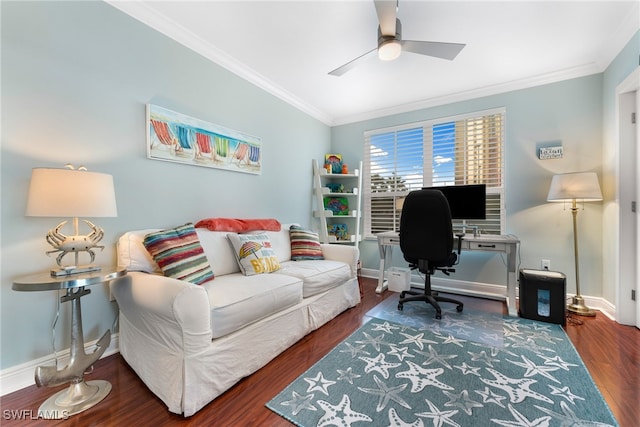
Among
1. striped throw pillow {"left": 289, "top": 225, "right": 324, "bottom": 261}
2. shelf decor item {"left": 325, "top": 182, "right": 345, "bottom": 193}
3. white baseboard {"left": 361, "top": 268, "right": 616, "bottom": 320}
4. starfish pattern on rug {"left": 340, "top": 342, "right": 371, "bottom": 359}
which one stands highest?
shelf decor item {"left": 325, "top": 182, "right": 345, "bottom": 193}

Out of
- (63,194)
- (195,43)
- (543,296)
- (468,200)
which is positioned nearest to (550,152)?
(468,200)

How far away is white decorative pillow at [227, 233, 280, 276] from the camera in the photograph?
2.23m

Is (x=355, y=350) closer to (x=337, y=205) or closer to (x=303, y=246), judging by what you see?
(x=303, y=246)

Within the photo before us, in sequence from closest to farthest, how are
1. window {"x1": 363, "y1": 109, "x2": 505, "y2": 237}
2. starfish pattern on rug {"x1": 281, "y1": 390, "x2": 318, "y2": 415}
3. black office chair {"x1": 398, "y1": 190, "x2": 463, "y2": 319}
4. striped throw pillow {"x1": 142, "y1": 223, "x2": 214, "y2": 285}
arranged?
starfish pattern on rug {"x1": 281, "y1": 390, "x2": 318, "y2": 415} < striped throw pillow {"x1": 142, "y1": 223, "x2": 214, "y2": 285} < black office chair {"x1": 398, "y1": 190, "x2": 463, "y2": 319} < window {"x1": 363, "y1": 109, "x2": 505, "y2": 237}

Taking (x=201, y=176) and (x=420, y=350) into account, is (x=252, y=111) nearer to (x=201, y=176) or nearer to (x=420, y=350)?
(x=201, y=176)

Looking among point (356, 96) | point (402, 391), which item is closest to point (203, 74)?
point (356, 96)

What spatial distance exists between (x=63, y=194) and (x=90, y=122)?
739 mm

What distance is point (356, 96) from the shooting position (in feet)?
11.6

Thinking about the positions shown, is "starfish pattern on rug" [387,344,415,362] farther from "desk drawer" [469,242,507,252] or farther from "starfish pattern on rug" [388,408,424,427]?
"desk drawer" [469,242,507,252]

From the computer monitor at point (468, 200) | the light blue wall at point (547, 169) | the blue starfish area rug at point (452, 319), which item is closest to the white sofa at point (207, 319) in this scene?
the blue starfish area rug at point (452, 319)

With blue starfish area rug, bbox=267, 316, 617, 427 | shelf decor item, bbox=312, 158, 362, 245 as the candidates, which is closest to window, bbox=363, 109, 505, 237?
shelf decor item, bbox=312, 158, 362, 245

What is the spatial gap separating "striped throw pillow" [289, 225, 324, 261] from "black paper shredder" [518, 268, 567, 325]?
202 centimetres

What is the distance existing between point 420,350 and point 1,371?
2.55 metres

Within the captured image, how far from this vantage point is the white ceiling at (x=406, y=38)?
1.99 meters
